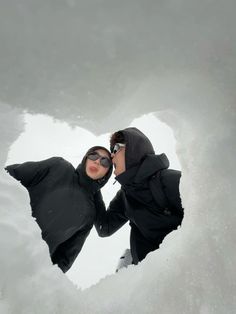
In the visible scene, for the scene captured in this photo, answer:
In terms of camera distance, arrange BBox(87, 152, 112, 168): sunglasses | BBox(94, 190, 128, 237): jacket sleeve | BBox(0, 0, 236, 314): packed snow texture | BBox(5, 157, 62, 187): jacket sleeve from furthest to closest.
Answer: BBox(94, 190, 128, 237): jacket sleeve < BBox(87, 152, 112, 168): sunglasses < BBox(5, 157, 62, 187): jacket sleeve < BBox(0, 0, 236, 314): packed snow texture

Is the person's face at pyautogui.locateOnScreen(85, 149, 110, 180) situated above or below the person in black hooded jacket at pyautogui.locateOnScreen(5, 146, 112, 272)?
above

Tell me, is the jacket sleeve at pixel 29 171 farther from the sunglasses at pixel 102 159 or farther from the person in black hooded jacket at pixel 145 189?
the person in black hooded jacket at pixel 145 189

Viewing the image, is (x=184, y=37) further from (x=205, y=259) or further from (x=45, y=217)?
(x=45, y=217)

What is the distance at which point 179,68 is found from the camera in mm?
1683

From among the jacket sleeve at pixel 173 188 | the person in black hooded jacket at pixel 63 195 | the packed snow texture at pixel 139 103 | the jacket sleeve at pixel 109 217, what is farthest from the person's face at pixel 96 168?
the packed snow texture at pixel 139 103

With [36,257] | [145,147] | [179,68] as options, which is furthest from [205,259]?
[145,147]

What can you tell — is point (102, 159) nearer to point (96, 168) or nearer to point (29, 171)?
point (96, 168)

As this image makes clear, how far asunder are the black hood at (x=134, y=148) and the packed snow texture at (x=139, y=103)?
0.54 meters

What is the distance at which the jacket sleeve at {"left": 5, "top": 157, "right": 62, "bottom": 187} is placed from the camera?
258 centimetres

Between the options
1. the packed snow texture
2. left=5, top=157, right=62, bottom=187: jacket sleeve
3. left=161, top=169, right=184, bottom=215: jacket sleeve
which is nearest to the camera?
the packed snow texture

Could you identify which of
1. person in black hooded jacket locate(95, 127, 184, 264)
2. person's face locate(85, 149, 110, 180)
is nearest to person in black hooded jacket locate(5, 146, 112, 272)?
person's face locate(85, 149, 110, 180)

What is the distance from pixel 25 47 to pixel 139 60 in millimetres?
628

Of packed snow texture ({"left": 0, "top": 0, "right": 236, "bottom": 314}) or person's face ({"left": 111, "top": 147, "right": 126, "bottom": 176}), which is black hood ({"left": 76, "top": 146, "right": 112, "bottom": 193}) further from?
packed snow texture ({"left": 0, "top": 0, "right": 236, "bottom": 314})

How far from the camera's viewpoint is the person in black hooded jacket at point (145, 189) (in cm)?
230
